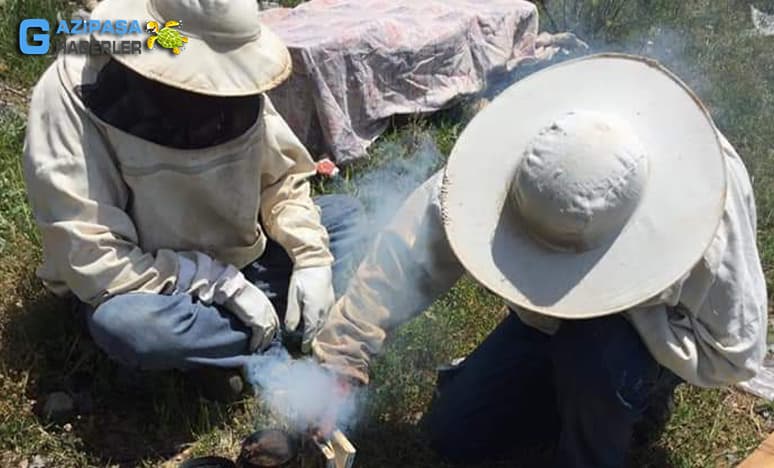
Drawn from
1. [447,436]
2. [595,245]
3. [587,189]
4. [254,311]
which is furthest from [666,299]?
[254,311]

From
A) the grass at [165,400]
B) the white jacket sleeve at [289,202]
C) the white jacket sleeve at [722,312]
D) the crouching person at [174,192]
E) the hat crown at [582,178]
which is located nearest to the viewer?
the hat crown at [582,178]

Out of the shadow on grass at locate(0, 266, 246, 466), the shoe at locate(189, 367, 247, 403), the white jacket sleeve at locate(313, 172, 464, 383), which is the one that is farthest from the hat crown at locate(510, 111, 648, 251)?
the shadow on grass at locate(0, 266, 246, 466)

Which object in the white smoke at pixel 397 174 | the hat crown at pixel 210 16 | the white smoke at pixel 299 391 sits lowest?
the white smoke at pixel 397 174

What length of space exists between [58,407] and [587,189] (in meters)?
2.12

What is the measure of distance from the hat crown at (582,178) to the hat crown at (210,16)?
1.05 meters

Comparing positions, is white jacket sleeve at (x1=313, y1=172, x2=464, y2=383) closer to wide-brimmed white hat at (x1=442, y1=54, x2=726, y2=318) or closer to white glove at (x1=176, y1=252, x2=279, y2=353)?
wide-brimmed white hat at (x1=442, y1=54, x2=726, y2=318)

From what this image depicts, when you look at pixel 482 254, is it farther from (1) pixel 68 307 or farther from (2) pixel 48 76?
(1) pixel 68 307

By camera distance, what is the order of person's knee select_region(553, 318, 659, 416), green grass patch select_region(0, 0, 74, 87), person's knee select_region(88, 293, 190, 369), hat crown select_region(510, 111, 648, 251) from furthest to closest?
1. green grass patch select_region(0, 0, 74, 87)
2. person's knee select_region(88, 293, 190, 369)
3. person's knee select_region(553, 318, 659, 416)
4. hat crown select_region(510, 111, 648, 251)

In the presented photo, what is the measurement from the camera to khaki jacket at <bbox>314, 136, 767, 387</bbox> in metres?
2.81

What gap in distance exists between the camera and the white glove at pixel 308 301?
3547mm

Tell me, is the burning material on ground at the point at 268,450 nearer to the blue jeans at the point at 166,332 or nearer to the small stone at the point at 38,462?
the blue jeans at the point at 166,332

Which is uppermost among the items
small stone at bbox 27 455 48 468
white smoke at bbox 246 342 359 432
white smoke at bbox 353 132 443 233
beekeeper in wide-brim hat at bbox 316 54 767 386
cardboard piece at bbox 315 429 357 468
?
beekeeper in wide-brim hat at bbox 316 54 767 386

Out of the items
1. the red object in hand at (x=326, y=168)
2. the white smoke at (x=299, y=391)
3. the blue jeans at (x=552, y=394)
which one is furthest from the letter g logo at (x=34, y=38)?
the blue jeans at (x=552, y=394)

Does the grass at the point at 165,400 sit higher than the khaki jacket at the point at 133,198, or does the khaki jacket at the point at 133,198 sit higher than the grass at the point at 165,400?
the khaki jacket at the point at 133,198
